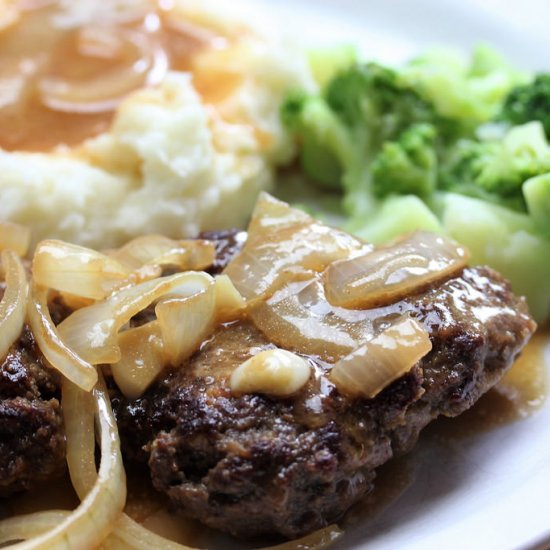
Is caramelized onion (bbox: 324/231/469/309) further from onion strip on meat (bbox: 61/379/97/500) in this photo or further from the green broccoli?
the green broccoli

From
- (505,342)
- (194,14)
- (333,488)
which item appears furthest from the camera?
(194,14)

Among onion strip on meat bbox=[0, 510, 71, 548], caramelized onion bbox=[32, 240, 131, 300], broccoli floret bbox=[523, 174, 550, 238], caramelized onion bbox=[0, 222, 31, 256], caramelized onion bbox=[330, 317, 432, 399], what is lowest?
onion strip on meat bbox=[0, 510, 71, 548]

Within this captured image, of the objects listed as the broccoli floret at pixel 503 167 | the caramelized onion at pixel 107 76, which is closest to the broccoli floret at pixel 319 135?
the broccoli floret at pixel 503 167

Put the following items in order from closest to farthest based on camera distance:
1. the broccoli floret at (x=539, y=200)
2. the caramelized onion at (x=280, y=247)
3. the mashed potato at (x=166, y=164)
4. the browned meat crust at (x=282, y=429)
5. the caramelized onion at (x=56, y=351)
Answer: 1. the browned meat crust at (x=282, y=429)
2. the caramelized onion at (x=56, y=351)
3. the caramelized onion at (x=280, y=247)
4. the broccoli floret at (x=539, y=200)
5. the mashed potato at (x=166, y=164)

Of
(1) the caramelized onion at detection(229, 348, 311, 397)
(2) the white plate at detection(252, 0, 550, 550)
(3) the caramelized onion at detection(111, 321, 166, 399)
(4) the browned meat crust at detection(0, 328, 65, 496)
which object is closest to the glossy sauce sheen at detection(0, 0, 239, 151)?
(3) the caramelized onion at detection(111, 321, 166, 399)

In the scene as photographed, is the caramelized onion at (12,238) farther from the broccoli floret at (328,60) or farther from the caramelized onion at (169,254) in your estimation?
the broccoli floret at (328,60)

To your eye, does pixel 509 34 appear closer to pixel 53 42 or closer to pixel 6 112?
pixel 53 42

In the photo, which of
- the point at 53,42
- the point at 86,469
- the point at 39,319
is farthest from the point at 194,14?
the point at 86,469
